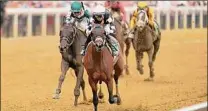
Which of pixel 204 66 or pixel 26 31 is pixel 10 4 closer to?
pixel 26 31

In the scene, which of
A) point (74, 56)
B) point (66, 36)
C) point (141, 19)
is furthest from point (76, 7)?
point (141, 19)

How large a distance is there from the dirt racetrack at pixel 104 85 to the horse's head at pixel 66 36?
104 cm

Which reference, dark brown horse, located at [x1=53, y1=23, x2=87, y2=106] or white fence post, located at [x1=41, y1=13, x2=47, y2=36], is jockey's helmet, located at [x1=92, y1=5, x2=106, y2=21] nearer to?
dark brown horse, located at [x1=53, y1=23, x2=87, y2=106]

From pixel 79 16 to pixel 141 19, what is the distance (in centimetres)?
356

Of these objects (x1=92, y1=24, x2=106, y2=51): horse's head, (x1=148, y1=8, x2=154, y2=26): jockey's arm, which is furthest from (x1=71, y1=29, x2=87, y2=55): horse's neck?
(x1=148, y1=8, x2=154, y2=26): jockey's arm

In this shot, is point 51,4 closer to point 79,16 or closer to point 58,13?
point 58,13

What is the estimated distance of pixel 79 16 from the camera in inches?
433

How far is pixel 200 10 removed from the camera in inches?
1394

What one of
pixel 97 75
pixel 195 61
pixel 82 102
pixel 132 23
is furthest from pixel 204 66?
pixel 97 75

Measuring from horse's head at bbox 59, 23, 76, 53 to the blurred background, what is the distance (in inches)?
620

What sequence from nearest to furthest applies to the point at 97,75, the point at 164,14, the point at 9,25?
the point at 97,75
the point at 9,25
the point at 164,14

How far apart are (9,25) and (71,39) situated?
1865cm

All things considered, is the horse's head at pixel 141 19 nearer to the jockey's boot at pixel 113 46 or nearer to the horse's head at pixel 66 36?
the horse's head at pixel 66 36

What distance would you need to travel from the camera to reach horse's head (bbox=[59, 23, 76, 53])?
10.4 meters
